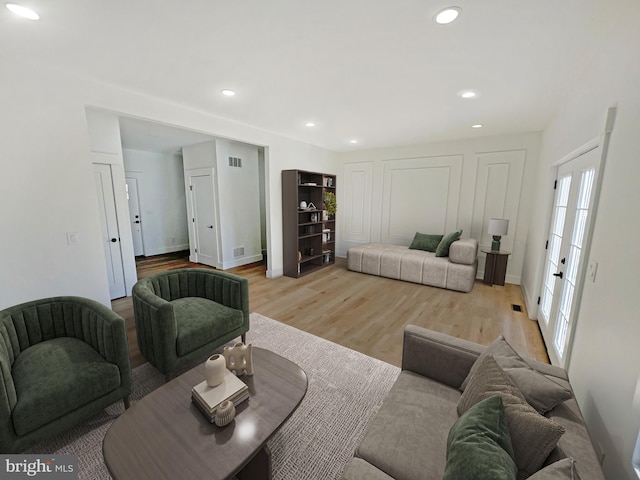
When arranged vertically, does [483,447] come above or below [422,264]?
above

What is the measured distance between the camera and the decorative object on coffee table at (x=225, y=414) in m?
1.24

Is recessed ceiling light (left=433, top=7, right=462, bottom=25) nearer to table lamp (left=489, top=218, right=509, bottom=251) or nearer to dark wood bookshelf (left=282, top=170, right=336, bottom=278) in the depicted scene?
dark wood bookshelf (left=282, top=170, right=336, bottom=278)

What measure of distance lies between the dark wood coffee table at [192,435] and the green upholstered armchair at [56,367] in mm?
488

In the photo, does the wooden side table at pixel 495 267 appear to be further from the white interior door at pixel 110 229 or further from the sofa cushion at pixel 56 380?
the white interior door at pixel 110 229

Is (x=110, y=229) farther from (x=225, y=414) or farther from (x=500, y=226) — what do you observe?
(x=500, y=226)

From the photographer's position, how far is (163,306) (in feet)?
6.35

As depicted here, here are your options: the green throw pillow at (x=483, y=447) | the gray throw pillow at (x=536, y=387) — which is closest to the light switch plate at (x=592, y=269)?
the gray throw pillow at (x=536, y=387)

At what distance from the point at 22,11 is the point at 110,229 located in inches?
105

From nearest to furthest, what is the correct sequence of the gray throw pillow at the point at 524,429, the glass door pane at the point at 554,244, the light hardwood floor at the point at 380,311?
the gray throw pillow at the point at 524,429 → the glass door pane at the point at 554,244 → the light hardwood floor at the point at 380,311

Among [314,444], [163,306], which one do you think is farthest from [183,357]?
[314,444]

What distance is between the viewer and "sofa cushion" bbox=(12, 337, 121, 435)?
4.53 ft

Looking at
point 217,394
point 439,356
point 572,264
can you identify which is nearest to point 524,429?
point 439,356

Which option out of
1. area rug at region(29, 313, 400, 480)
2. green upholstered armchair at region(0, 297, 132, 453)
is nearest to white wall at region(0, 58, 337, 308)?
green upholstered armchair at region(0, 297, 132, 453)

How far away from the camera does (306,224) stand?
16.9 feet
